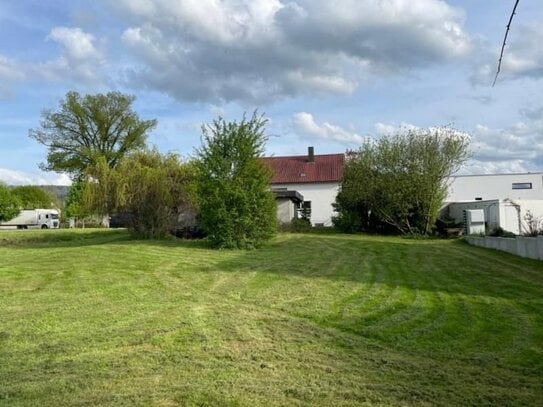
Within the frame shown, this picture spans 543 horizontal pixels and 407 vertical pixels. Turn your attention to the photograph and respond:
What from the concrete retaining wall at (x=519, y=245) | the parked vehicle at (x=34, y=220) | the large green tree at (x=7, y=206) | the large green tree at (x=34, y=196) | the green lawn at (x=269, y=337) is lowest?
the green lawn at (x=269, y=337)

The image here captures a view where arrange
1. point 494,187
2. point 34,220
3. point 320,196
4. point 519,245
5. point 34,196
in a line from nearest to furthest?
point 519,245, point 320,196, point 494,187, point 34,220, point 34,196

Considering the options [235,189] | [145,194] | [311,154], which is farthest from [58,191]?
[235,189]

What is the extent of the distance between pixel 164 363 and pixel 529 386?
335cm

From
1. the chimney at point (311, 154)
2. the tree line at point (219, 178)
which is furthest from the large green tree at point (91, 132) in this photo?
the chimney at point (311, 154)

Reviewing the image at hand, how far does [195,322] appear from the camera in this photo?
7129 mm

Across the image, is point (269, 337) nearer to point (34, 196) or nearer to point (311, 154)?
point (311, 154)

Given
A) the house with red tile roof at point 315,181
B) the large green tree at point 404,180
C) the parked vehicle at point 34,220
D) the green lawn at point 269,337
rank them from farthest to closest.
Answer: the parked vehicle at point 34,220
the house with red tile roof at point 315,181
the large green tree at point 404,180
the green lawn at point 269,337

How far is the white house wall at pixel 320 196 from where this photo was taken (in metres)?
48.0

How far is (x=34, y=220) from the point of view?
2413 inches

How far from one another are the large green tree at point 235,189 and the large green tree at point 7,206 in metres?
46.0

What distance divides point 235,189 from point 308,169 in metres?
31.9

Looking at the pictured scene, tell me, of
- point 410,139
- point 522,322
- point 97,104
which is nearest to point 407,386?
point 522,322

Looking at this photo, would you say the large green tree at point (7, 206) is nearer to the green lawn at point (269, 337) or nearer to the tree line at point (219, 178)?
the tree line at point (219, 178)

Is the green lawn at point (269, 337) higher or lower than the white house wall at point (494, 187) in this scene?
lower
